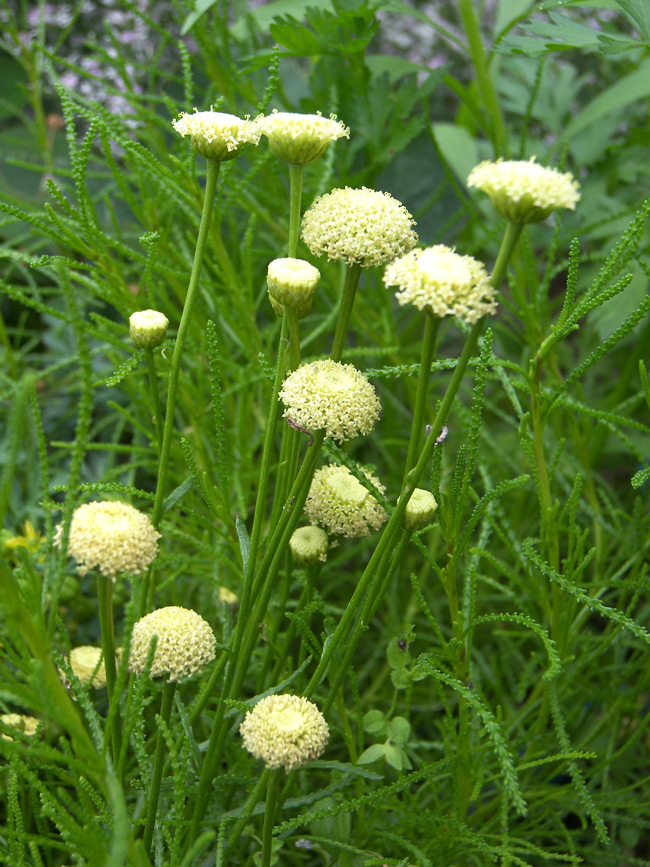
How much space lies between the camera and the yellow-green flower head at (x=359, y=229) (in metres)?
0.42

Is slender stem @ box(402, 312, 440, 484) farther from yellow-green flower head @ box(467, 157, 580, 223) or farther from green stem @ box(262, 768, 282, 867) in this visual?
green stem @ box(262, 768, 282, 867)

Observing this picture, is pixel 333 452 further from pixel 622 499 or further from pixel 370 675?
pixel 622 499

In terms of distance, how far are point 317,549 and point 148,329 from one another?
0.17m

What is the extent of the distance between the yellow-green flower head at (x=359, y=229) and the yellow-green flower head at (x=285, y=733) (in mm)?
245

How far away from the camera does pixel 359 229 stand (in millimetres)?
427

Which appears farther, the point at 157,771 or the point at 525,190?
the point at 157,771

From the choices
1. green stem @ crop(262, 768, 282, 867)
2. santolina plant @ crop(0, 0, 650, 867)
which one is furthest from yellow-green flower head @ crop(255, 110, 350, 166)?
green stem @ crop(262, 768, 282, 867)

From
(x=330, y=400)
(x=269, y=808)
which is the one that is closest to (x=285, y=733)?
(x=269, y=808)

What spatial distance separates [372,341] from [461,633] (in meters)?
0.52

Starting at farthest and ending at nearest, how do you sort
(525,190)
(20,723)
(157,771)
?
(20,723)
(157,771)
(525,190)

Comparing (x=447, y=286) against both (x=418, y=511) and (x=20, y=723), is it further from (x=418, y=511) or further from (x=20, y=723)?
(x=20, y=723)

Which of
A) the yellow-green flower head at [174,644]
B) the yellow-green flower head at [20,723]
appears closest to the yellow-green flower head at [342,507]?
the yellow-green flower head at [174,644]

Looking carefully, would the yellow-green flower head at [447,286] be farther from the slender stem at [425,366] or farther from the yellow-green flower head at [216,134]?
the yellow-green flower head at [216,134]

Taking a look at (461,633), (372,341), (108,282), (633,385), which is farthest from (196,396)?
(633,385)
